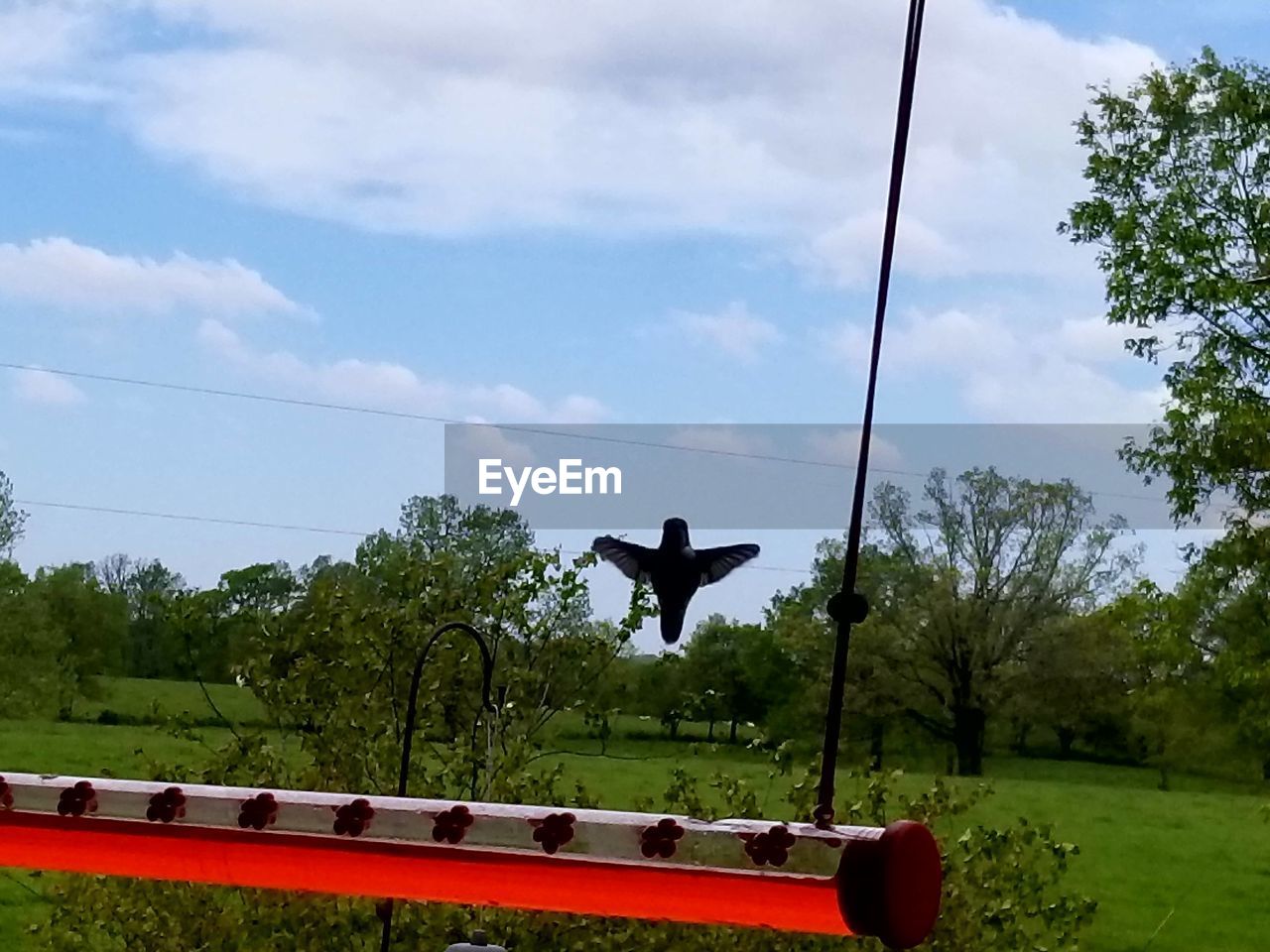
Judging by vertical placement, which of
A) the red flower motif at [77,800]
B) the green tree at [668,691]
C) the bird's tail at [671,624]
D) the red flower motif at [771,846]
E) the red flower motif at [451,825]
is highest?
the bird's tail at [671,624]

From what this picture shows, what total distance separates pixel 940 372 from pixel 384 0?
0.91 m

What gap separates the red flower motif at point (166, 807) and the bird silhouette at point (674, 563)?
940 millimetres

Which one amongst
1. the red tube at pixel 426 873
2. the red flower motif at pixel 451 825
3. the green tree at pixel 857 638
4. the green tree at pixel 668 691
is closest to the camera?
the red tube at pixel 426 873

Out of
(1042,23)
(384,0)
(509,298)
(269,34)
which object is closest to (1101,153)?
(1042,23)

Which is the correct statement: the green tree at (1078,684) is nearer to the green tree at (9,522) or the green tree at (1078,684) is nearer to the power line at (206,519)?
the power line at (206,519)

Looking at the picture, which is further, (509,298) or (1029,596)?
(509,298)

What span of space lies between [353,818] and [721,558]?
0.93 meters

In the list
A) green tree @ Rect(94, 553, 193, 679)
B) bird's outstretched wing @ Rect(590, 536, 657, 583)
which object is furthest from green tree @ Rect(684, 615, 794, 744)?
green tree @ Rect(94, 553, 193, 679)

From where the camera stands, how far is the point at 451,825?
1020mm

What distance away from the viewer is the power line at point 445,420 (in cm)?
202

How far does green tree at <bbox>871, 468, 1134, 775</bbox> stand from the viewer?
2006 millimetres

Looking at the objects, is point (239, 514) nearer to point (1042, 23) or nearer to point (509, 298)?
point (509, 298)

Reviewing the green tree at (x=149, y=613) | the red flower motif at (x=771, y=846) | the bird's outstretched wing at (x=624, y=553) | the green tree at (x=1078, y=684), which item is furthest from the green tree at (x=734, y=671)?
the red flower motif at (x=771, y=846)

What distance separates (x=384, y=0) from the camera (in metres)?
2.14
